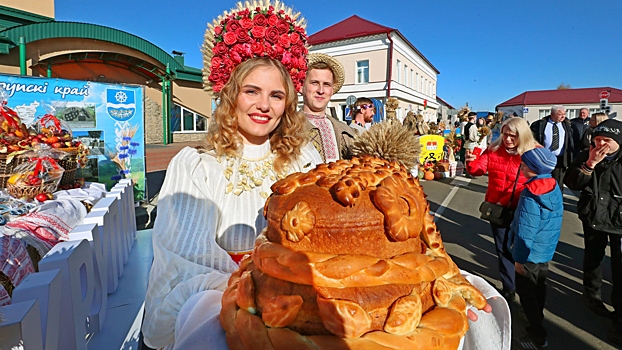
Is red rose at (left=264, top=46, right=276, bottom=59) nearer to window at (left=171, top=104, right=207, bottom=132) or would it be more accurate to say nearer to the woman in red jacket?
the woman in red jacket

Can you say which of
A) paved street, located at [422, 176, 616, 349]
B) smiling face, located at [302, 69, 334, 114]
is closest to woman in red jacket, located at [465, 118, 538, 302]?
paved street, located at [422, 176, 616, 349]

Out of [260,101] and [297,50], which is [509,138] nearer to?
[297,50]

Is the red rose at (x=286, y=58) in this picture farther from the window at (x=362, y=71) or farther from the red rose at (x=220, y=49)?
the window at (x=362, y=71)

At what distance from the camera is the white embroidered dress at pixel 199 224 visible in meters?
1.23

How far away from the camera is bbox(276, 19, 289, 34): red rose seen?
69.4 inches

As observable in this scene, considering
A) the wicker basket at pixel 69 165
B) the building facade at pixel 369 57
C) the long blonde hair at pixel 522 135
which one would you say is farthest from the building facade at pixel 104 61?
the building facade at pixel 369 57

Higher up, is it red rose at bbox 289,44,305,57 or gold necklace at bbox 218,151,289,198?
red rose at bbox 289,44,305,57

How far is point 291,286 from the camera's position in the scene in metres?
0.88

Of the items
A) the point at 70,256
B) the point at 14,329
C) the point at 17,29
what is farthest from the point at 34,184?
the point at 17,29

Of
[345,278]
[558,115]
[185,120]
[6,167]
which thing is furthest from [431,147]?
[185,120]

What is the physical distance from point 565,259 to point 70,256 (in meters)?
6.24

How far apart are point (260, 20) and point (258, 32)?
0.26ft

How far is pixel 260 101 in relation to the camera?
1651 mm

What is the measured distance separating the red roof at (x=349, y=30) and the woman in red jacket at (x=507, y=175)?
81.2 feet
